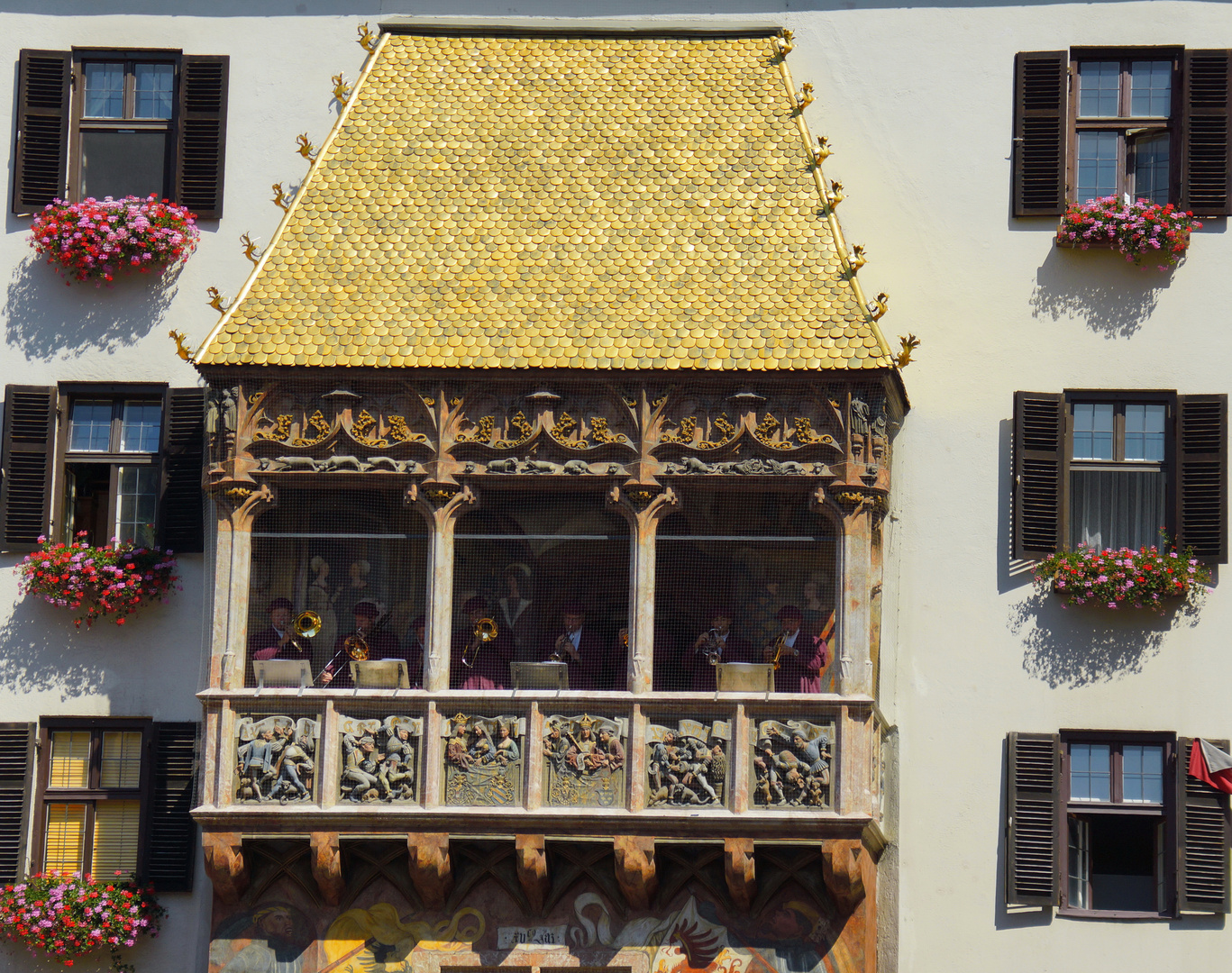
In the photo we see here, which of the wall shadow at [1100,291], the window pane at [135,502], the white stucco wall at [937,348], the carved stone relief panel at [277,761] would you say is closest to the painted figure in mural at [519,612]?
the carved stone relief panel at [277,761]

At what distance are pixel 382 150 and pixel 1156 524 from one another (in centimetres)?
722

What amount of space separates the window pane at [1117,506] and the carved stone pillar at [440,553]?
5.13m

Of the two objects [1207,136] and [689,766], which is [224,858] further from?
[1207,136]

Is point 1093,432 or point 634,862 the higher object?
point 1093,432

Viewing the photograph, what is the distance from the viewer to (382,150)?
62.9ft

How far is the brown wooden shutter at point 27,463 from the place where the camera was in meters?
19.0

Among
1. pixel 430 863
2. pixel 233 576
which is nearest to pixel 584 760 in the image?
pixel 430 863

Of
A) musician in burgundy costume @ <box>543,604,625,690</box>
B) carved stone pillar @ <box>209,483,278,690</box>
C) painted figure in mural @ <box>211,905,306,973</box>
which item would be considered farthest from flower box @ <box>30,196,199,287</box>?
painted figure in mural @ <box>211,905,306,973</box>

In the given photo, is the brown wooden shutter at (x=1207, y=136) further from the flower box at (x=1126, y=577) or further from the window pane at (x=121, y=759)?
the window pane at (x=121, y=759)

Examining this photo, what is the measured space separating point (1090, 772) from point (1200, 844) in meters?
Answer: 1.03

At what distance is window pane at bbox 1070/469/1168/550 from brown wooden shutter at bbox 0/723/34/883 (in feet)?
29.0

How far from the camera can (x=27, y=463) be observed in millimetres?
19141

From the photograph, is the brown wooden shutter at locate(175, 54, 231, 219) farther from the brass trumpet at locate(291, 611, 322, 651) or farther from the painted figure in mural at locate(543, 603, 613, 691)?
the painted figure in mural at locate(543, 603, 613, 691)

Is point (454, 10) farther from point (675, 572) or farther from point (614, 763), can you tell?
point (614, 763)
